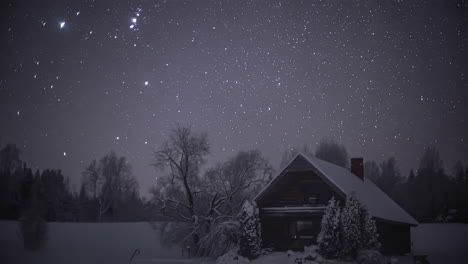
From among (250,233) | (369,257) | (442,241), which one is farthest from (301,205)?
(442,241)

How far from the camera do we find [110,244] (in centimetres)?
5528

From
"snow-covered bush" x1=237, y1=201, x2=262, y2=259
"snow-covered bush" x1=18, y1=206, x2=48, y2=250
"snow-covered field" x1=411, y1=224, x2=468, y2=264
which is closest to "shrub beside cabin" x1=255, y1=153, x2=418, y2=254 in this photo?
"snow-covered bush" x1=237, y1=201, x2=262, y2=259

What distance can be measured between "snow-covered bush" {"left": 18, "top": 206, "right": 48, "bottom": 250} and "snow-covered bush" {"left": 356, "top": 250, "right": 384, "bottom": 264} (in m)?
33.9

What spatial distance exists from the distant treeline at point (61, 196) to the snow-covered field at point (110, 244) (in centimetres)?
317

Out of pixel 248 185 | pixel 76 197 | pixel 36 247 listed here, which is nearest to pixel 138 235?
pixel 36 247

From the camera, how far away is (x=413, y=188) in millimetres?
85125

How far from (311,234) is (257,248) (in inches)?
191

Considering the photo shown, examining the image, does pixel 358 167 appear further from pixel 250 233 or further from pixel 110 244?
pixel 110 244

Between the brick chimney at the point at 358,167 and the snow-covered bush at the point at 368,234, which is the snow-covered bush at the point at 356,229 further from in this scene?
the brick chimney at the point at 358,167

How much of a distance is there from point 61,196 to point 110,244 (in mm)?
25229

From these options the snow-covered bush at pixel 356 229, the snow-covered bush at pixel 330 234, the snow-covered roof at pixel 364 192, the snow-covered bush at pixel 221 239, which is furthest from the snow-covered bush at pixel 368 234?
the snow-covered bush at pixel 221 239

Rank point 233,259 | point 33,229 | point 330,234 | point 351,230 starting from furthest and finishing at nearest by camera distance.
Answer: point 33,229
point 233,259
point 330,234
point 351,230

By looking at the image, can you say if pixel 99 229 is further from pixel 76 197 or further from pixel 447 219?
pixel 447 219

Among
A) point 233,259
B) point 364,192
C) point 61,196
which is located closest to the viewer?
point 233,259
